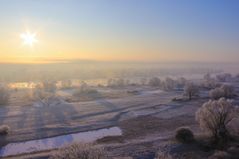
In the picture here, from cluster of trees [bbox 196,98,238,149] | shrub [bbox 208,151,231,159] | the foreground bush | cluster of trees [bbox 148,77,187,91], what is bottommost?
cluster of trees [bbox 148,77,187,91]

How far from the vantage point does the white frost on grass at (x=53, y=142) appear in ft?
122

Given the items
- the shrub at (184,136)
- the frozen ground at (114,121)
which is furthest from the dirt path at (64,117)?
the shrub at (184,136)

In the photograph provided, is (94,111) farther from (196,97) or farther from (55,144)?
(196,97)

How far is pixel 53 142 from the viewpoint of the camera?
41.0 meters

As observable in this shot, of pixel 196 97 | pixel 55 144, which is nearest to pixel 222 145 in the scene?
pixel 55 144

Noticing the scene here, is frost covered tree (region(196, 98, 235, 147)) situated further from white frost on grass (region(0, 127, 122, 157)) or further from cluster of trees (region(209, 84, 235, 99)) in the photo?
cluster of trees (region(209, 84, 235, 99))

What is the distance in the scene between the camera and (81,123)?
52.4 metres

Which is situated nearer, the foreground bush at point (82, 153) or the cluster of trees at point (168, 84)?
the foreground bush at point (82, 153)

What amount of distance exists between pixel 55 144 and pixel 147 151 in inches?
506

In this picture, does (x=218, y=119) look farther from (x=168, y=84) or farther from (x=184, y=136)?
(x=168, y=84)

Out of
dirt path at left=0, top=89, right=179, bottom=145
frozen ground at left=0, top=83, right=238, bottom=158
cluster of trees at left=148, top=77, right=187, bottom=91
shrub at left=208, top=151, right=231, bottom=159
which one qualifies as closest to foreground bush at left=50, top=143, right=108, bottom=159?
frozen ground at left=0, top=83, right=238, bottom=158

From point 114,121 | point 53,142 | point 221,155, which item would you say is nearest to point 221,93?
point 114,121

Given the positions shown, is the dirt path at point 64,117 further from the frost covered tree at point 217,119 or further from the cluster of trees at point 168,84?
the cluster of trees at point 168,84

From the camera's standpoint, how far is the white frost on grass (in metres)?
37.1
